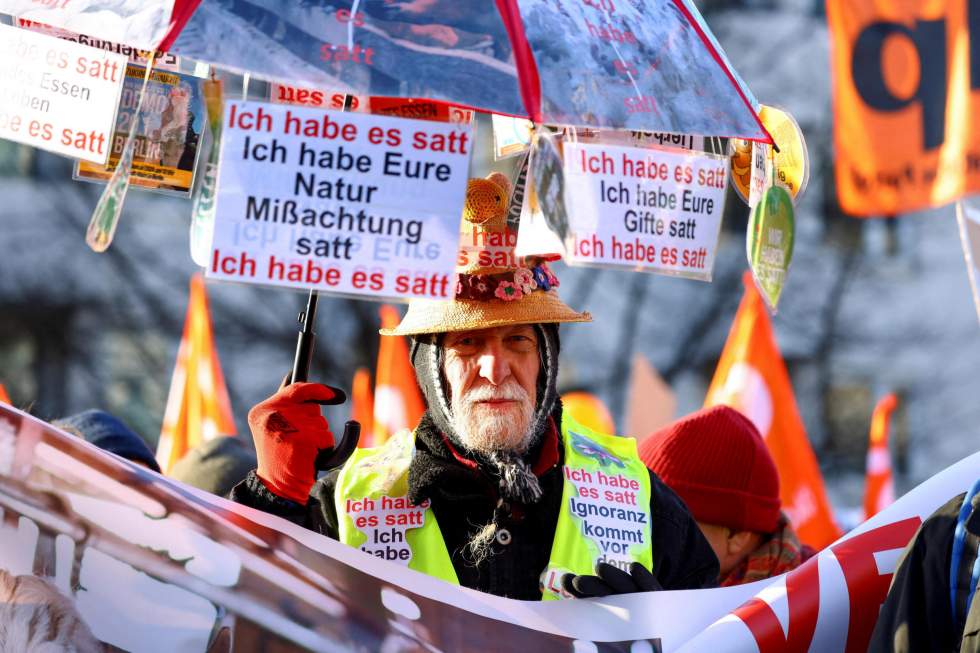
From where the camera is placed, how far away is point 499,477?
342 cm

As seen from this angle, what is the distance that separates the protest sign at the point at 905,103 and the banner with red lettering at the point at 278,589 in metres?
2.39

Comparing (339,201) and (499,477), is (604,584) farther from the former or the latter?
(339,201)

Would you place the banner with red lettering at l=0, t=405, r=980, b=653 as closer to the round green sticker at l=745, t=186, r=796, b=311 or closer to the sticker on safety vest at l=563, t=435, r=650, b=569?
the sticker on safety vest at l=563, t=435, r=650, b=569

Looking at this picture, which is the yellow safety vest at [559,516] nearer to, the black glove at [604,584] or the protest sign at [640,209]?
the black glove at [604,584]

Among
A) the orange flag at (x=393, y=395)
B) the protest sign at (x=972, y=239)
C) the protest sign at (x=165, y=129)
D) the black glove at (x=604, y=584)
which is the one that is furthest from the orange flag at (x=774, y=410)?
the protest sign at (x=165, y=129)

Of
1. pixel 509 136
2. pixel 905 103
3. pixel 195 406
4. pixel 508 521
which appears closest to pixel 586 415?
pixel 195 406

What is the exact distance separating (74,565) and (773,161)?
163 centimetres

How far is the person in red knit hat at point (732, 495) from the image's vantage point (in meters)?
4.16

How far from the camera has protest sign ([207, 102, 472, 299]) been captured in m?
2.34

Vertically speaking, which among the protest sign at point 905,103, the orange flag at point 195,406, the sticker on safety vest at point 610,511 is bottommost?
the orange flag at point 195,406

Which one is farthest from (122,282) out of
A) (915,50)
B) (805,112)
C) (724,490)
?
(724,490)

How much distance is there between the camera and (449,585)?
114 inches

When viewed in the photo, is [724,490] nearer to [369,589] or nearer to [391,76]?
[369,589]

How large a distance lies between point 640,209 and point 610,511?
948mm
